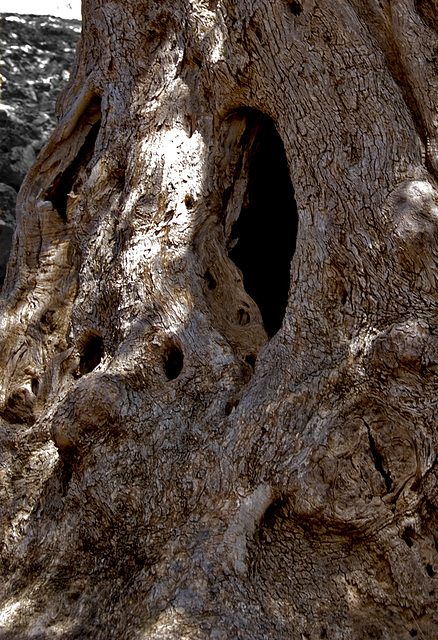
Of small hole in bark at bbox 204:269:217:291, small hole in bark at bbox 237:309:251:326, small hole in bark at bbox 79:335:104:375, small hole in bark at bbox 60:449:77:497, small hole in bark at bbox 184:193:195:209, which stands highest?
small hole in bark at bbox 184:193:195:209

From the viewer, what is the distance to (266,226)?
12.0 feet

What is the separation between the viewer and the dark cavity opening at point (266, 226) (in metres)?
3.44

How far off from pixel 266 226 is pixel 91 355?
112 centimetres

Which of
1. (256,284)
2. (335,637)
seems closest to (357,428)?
(335,637)

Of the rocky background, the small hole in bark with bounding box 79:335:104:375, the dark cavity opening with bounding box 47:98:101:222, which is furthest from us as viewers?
the rocky background

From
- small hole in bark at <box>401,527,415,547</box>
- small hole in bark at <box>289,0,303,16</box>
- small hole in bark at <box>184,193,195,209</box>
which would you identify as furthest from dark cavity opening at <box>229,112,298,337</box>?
small hole in bark at <box>401,527,415,547</box>

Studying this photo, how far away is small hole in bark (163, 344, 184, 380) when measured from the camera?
2.81 meters

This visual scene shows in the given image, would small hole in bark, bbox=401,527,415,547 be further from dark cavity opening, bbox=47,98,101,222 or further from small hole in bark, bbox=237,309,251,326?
dark cavity opening, bbox=47,98,101,222

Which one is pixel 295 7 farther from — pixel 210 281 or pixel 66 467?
pixel 66 467

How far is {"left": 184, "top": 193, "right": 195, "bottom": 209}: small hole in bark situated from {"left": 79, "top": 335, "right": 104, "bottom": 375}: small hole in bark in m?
0.70

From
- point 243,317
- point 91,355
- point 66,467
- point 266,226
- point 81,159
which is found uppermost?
point 266,226

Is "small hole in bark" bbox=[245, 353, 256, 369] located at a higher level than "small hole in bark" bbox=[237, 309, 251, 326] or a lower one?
lower

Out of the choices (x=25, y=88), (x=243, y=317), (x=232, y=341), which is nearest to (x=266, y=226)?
(x=243, y=317)

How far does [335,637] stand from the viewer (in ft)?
7.19
